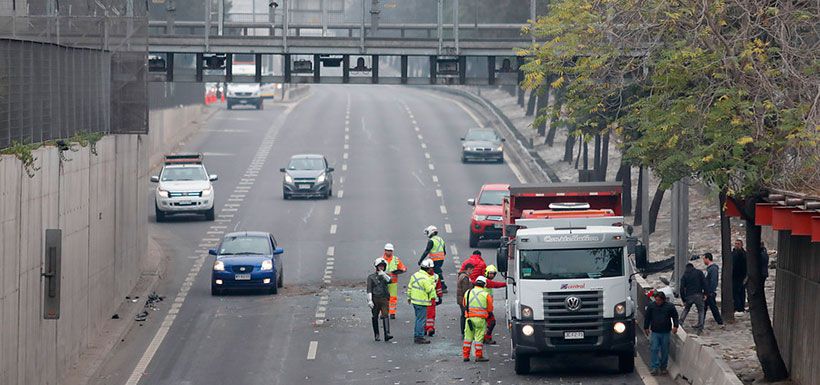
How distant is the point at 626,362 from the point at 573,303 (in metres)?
1.34

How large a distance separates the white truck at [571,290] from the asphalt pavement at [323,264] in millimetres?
558

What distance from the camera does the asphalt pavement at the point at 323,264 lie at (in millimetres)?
24406

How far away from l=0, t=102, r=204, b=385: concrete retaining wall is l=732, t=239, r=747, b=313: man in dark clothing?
12.4 metres

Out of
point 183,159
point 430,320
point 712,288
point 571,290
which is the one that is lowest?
point 430,320

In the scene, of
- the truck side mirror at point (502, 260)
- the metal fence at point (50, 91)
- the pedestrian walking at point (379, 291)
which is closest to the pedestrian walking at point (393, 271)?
the pedestrian walking at point (379, 291)

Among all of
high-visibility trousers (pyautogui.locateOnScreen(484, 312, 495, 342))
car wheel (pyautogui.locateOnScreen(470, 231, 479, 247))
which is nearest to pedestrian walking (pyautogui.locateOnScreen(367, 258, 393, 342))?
high-visibility trousers (pyautogui.locateOnScreen(484, 312, 495, 342))

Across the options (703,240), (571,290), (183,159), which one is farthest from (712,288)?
(183,159)

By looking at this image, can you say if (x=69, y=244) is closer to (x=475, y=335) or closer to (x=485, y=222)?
(x=475, y=335)

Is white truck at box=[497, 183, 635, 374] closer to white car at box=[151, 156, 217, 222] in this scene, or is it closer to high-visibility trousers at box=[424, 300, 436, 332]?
high-visibility trousers at box=[424, 300, 436, 332]

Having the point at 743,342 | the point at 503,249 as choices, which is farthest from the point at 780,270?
the point at 503,249

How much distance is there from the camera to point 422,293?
86.7 ft

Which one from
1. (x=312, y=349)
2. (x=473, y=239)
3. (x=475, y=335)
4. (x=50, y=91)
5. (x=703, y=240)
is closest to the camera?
(x=50, y=91)

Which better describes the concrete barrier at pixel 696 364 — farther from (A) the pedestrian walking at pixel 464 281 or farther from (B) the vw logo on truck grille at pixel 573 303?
(A) the pedestrian walking at pixel 464 281

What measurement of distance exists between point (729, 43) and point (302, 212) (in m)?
28.8
